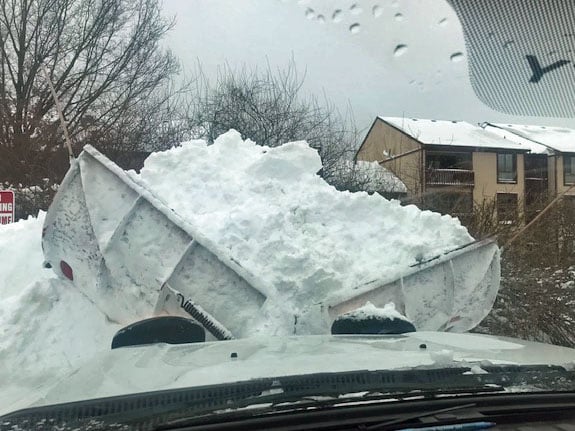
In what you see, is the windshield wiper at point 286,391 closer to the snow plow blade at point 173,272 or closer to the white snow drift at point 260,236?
the snow plow blade at point 173,272

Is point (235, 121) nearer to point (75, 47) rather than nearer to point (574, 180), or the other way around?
point (574, 180)

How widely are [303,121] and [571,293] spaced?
4.21 m

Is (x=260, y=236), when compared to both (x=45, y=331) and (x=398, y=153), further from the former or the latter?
(x=398, y=153)

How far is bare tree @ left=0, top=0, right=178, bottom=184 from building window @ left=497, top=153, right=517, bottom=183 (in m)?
7.70

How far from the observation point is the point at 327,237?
677 centimetres

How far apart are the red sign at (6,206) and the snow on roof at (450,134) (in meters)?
7.12

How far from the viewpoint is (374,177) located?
8.41 meters

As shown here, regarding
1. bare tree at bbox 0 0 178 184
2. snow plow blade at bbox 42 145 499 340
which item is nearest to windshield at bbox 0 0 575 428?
snow plow blade at bbox 42 145 499 340

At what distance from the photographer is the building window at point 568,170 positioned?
8095 millimetres

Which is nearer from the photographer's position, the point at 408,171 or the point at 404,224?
the point at 404,224

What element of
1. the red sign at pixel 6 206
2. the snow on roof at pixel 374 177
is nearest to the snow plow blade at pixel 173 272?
the snow on roof at pixel 374 177

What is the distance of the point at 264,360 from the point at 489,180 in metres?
6.71

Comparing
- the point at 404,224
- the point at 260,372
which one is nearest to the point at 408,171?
the point at 404,224

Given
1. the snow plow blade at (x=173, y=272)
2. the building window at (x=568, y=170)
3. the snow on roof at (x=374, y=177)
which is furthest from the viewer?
the snow on roof at (x=374, y=177)
